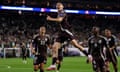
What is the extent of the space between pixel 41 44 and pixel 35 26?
42.4 m

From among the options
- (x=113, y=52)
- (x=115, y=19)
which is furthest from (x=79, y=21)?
(x=113, y=52)

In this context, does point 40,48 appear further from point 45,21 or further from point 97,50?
point 45,21

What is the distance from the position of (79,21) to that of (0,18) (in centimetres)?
1286

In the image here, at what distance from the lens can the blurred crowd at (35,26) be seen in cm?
5694

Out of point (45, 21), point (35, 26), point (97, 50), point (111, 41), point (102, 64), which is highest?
point (97, 50)

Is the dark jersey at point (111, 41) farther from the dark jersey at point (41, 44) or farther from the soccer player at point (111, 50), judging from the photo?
the dark jersey at point (41, 44)

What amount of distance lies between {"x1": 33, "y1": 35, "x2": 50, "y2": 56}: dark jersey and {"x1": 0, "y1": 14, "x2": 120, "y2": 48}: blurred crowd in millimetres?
32666

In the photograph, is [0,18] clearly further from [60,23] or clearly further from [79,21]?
[60,23]

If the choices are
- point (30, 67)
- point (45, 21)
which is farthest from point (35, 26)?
point (30, 67)

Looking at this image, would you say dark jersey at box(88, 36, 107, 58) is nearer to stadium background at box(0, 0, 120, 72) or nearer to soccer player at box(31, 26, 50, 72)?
soccer player at box(31, 26, 50, 72)

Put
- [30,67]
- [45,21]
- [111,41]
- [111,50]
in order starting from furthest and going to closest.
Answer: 1. [45,21]
2. [30,67]
3. [111,41]
4. [111,50]

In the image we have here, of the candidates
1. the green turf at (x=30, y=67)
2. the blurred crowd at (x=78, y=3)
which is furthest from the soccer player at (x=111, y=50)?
the blurred crowd at (x=78, y=3)

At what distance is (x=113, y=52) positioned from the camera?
21938 millimetres

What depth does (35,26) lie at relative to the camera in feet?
201
